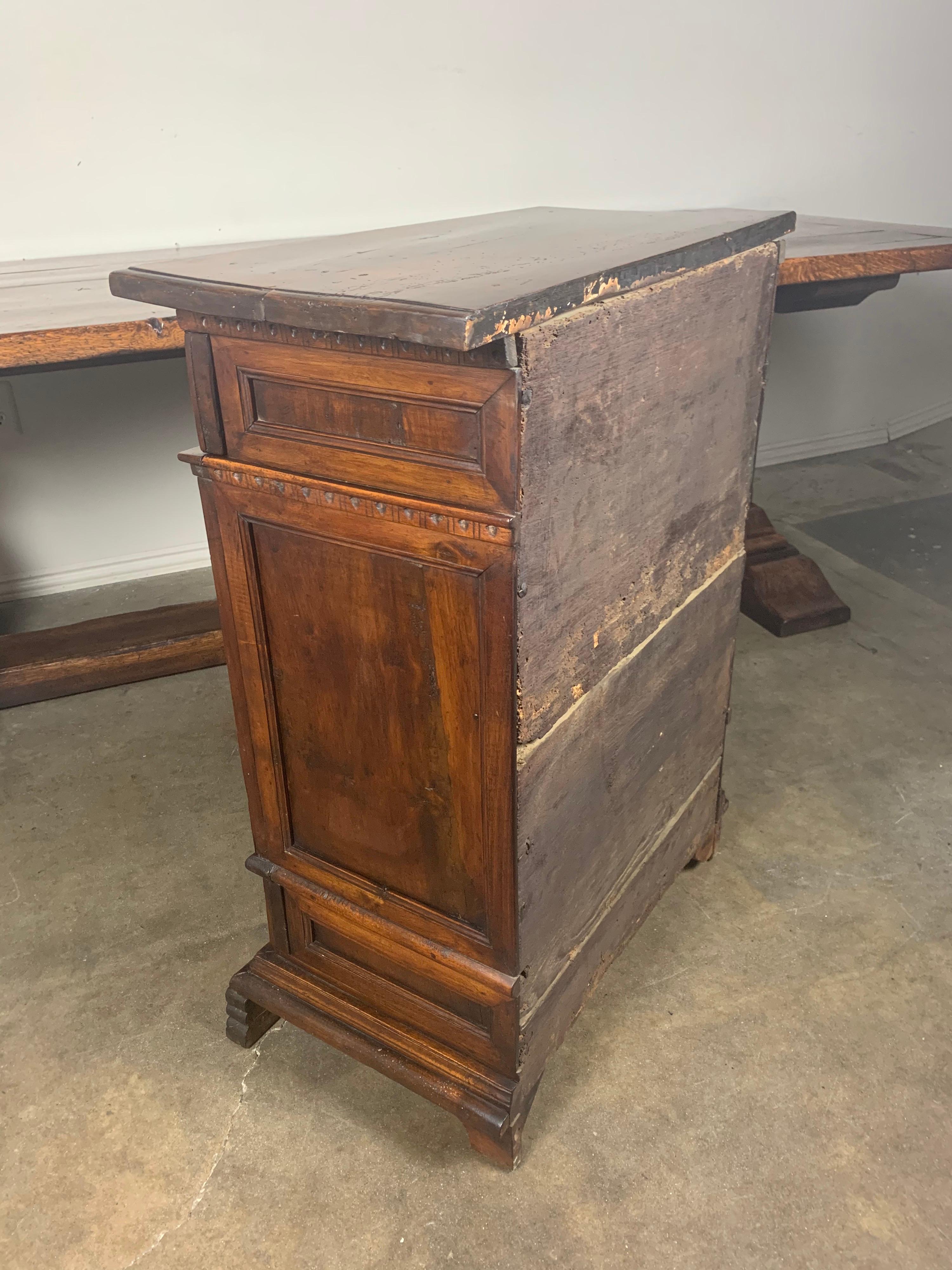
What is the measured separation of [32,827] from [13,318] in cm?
109

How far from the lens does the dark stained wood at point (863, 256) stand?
234 cm

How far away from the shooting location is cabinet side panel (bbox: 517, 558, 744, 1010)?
1253 mm

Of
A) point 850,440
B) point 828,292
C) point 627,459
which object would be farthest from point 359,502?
point 850,440

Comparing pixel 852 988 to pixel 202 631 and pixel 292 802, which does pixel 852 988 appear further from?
pixel 202 631

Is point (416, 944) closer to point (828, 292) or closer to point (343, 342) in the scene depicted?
point (343, 342)

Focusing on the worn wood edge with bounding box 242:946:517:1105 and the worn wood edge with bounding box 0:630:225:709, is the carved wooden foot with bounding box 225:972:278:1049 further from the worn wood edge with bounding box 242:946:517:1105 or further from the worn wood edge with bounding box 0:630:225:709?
the worn wood edge with bounding box 0:630:225:709

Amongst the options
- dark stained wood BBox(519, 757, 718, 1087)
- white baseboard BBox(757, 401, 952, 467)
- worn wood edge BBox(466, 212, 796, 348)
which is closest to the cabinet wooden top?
worn wood edge BBox(466, 212, 796, 348)

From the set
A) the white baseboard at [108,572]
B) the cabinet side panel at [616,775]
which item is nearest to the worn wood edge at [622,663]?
the cabinet side panel at [616,775]

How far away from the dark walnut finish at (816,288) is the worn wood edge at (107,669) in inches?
61.8

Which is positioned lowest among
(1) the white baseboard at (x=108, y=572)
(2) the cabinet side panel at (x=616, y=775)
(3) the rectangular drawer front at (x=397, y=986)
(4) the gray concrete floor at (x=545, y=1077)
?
(4) the gray concrete floor at (x=545, y=1077)

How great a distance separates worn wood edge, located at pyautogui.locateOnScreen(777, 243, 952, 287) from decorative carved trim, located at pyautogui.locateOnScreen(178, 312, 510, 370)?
1646 millimetres

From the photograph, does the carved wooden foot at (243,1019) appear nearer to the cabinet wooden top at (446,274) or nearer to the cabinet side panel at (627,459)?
the cabinet side panel at (627,459)

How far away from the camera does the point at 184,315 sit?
3.70ft

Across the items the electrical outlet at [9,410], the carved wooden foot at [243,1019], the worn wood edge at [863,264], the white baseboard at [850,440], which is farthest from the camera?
the white baseboard at [850,440]
